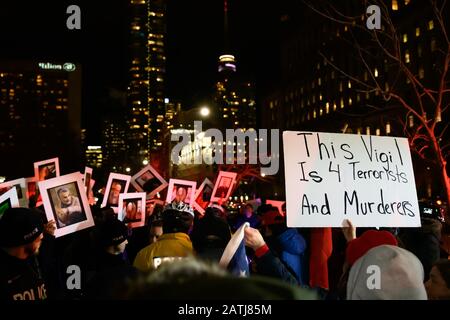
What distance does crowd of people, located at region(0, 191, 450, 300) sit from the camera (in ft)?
3.75

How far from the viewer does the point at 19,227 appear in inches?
132

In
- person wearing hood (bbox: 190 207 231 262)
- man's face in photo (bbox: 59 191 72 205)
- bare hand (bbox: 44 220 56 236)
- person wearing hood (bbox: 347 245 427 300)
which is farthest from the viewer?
man's face in photo (bbox: 59 191 72 205)

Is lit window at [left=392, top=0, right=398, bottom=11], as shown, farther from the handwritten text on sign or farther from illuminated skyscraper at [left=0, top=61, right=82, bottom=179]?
illuminated skyscraper at [left=0, top=61, right=82, bottom=179]

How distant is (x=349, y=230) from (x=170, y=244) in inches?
67.2

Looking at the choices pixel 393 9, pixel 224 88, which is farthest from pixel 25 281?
pixel 224 88

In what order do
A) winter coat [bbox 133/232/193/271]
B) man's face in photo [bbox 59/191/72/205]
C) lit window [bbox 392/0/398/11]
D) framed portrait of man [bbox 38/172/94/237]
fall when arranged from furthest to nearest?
1. lit window [bbox 392/0/398/11]
2. man's face in photo [bbox 59/191/72/205]
3. framed portrait of man [bbox 38/172/94/237]
4. winter coat [bbox 133/232/193/271]

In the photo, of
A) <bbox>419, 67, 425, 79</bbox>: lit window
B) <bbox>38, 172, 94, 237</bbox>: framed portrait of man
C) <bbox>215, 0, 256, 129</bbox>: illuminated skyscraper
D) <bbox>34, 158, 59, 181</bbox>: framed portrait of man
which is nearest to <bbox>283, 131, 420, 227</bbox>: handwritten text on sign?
<bbox>38, 172, 94, 237</bbox>: framed portrait of man

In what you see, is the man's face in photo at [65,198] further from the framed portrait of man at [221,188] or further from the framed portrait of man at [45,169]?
the framed portrait of man at [221,188]

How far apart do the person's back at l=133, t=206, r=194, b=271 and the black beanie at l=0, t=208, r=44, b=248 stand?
89 centimetres

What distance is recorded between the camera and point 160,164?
76750mm

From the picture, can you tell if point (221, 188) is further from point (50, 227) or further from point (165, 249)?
point (165, 249)

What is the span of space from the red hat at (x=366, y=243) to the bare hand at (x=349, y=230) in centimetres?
85

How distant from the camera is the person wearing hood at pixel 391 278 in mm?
2508

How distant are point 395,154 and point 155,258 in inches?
110
